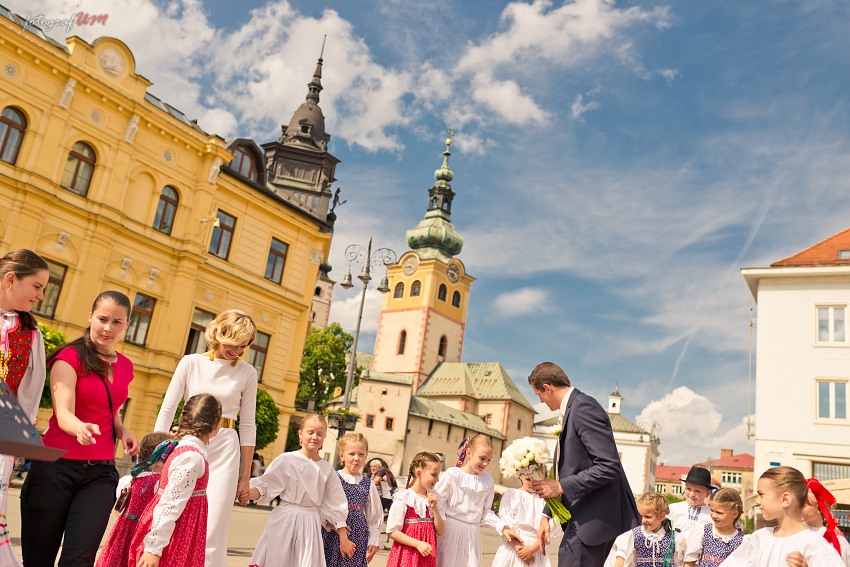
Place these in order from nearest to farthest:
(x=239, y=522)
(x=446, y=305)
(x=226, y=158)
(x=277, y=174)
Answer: (x=239, y=522)
(x=226, y=158)
(x=277, y=174)
(x=446, y=305)

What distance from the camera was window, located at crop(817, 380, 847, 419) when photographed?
1119 inches

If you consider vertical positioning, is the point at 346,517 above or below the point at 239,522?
above

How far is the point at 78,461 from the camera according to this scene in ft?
13.5

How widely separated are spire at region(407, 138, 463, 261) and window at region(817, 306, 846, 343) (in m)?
56.4

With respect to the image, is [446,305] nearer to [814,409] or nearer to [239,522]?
[814,409]

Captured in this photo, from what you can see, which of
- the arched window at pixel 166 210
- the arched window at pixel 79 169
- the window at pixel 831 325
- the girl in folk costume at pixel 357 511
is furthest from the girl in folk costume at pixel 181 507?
the window at pixel 831 325

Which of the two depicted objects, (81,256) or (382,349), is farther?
(382,349)

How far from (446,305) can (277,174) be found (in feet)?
131

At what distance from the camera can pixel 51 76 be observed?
23.0 metres

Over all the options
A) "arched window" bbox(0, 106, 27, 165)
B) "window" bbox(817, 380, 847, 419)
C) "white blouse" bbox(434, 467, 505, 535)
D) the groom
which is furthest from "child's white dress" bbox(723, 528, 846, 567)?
"window" bbox(817, 380, 847, 419)

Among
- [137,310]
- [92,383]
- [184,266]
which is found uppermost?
[184,266]

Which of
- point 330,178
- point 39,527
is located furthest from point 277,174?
point 39,527

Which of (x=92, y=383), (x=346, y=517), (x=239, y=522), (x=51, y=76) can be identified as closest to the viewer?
(x=92, y=383)

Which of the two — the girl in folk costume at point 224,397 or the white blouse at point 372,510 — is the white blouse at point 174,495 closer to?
the girl in folk costume at point 224,397
